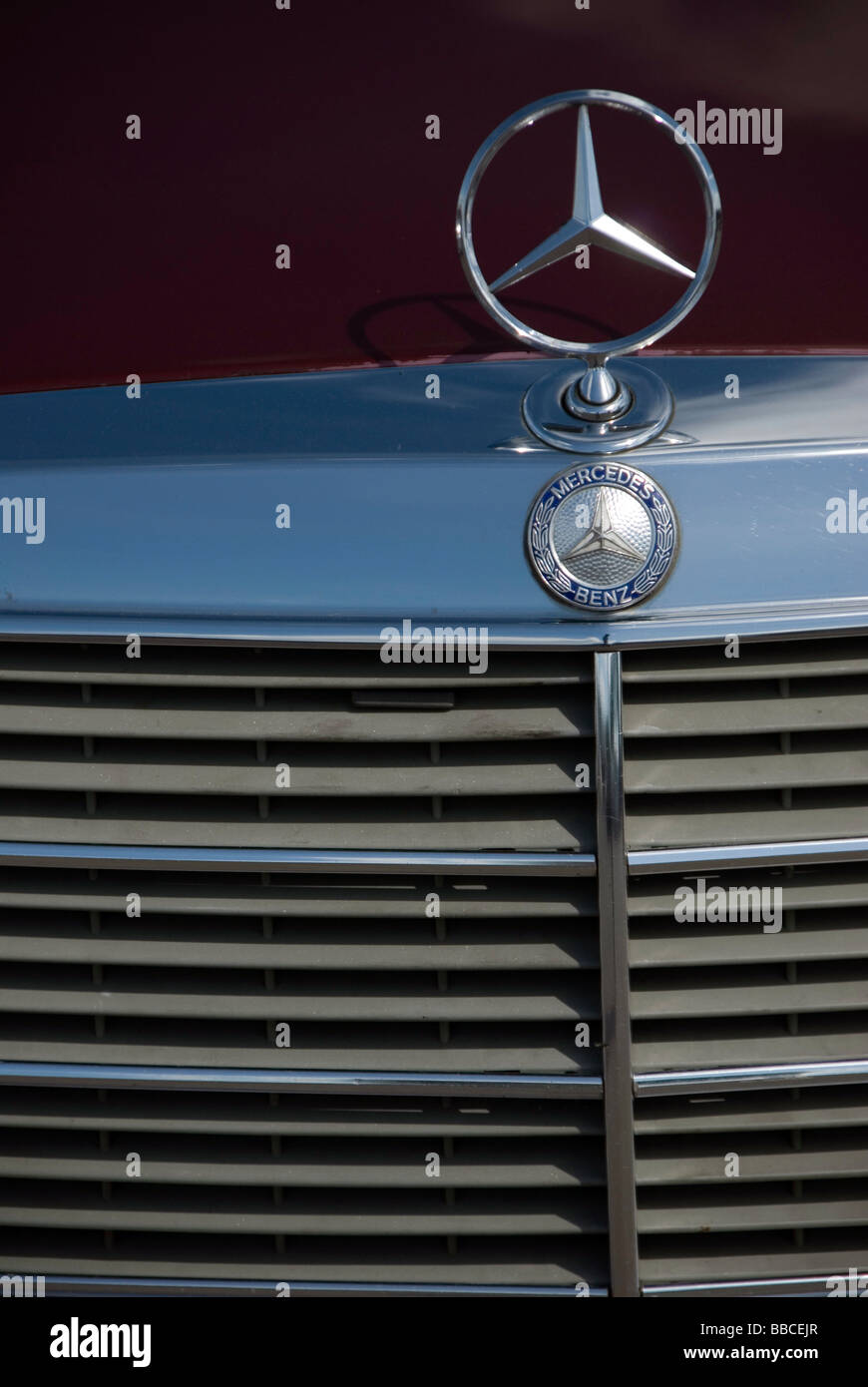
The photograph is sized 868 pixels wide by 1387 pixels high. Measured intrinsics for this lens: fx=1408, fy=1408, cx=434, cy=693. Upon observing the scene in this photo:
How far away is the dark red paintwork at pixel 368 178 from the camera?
89.8 inches

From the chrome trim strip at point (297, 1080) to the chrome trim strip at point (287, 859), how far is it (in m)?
0.30

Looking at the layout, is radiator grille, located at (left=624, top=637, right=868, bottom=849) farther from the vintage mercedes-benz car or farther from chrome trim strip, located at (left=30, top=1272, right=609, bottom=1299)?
chrome trim strip, located at (left=30, top=1272, right=609, bottom=1299)

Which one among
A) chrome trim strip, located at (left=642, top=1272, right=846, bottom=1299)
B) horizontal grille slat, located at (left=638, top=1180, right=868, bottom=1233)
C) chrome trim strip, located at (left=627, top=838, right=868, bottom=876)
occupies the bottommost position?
chrome trim strip, located at (left=642, top=1272, right=846, bottom=1299)

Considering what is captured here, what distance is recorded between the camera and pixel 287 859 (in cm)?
197

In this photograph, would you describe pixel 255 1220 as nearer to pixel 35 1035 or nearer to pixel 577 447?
pixel 35 1035

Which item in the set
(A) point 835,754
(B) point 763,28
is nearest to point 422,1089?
(A) point 835,754

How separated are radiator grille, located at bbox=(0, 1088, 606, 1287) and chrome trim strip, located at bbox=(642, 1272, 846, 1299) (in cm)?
13

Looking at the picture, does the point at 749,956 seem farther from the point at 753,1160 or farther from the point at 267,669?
the point at 267,669

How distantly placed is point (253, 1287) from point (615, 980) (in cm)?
71

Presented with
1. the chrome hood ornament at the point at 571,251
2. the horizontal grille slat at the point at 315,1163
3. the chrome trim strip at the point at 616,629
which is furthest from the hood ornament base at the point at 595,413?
the horizontal grille slat at the point at 315,1163

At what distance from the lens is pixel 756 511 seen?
6.46 feet

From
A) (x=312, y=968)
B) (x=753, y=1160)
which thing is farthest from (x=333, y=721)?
(x=753, y=1160)

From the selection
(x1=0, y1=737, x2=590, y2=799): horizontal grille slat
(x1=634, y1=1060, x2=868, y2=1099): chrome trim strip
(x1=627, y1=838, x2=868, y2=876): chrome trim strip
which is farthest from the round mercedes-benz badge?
(x1=634, y1=1060, x2=868, y2=1099): chrome trim strip

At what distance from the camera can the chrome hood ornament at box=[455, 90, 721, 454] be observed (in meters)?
1.94
